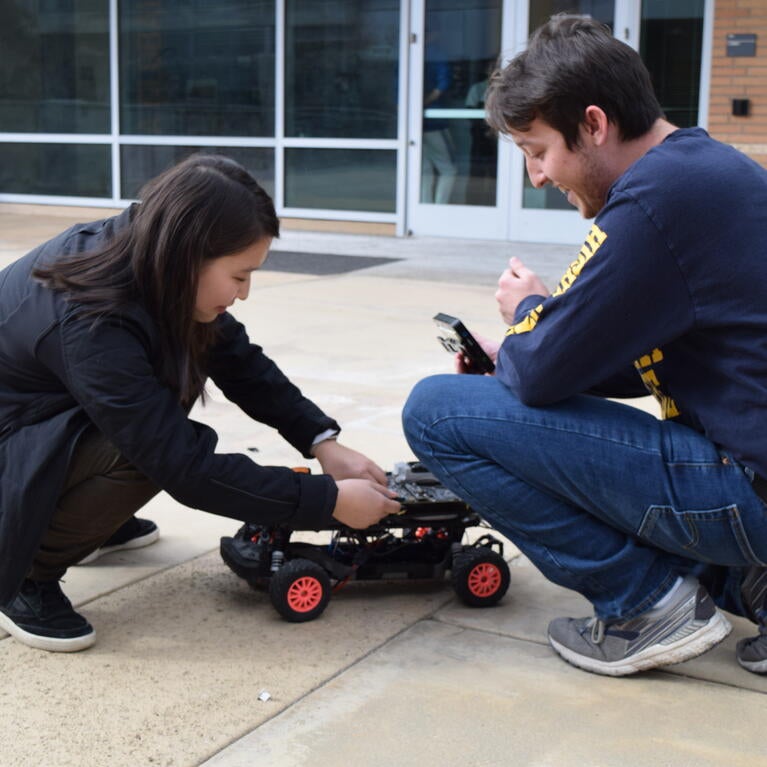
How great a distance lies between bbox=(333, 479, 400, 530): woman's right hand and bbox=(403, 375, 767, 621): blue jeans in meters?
0.17

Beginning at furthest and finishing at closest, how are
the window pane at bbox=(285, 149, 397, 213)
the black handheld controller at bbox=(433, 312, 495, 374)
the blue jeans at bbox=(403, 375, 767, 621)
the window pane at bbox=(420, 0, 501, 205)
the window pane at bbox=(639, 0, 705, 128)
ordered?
the window pane at bbox=(285, 149, 397, 213)
the window pane at bbox=(420, 0, 501, 205)
the window pane at bbox=(639, 0, 705, 128)
the black handheld controller at bbox=(433, 312, 495, 374)
the blue jeans at bbox=(403, 375, 767, 621)

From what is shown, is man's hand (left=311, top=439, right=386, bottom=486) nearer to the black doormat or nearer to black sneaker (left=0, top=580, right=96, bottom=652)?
black sneaker (left=0, top=580, right=96, bottom=652)

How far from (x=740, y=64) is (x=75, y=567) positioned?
28.1 ft

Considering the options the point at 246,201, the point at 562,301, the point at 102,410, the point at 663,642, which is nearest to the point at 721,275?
the point at 562,301

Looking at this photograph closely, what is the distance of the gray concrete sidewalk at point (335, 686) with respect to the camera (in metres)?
2.27

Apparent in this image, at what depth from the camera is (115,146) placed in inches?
548

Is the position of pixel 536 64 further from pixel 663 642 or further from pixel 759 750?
pixel 759 750

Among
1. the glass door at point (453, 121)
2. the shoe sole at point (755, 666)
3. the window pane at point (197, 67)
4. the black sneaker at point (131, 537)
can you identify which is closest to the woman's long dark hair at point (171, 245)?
the black sneaker at point (131, 537)

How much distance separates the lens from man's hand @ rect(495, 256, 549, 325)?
2.78m

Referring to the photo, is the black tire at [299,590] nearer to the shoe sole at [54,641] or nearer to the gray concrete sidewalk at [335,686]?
the gray concrete sidewalk at [335,686]

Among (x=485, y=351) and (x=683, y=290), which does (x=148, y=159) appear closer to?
(x=485, y=351)

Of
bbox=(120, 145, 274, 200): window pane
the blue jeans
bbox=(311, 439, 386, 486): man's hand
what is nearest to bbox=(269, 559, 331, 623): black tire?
bbox=(311, 439, 386, 486): man's hand

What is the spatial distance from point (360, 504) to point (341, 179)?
396 inches

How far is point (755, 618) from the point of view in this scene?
2.68m
